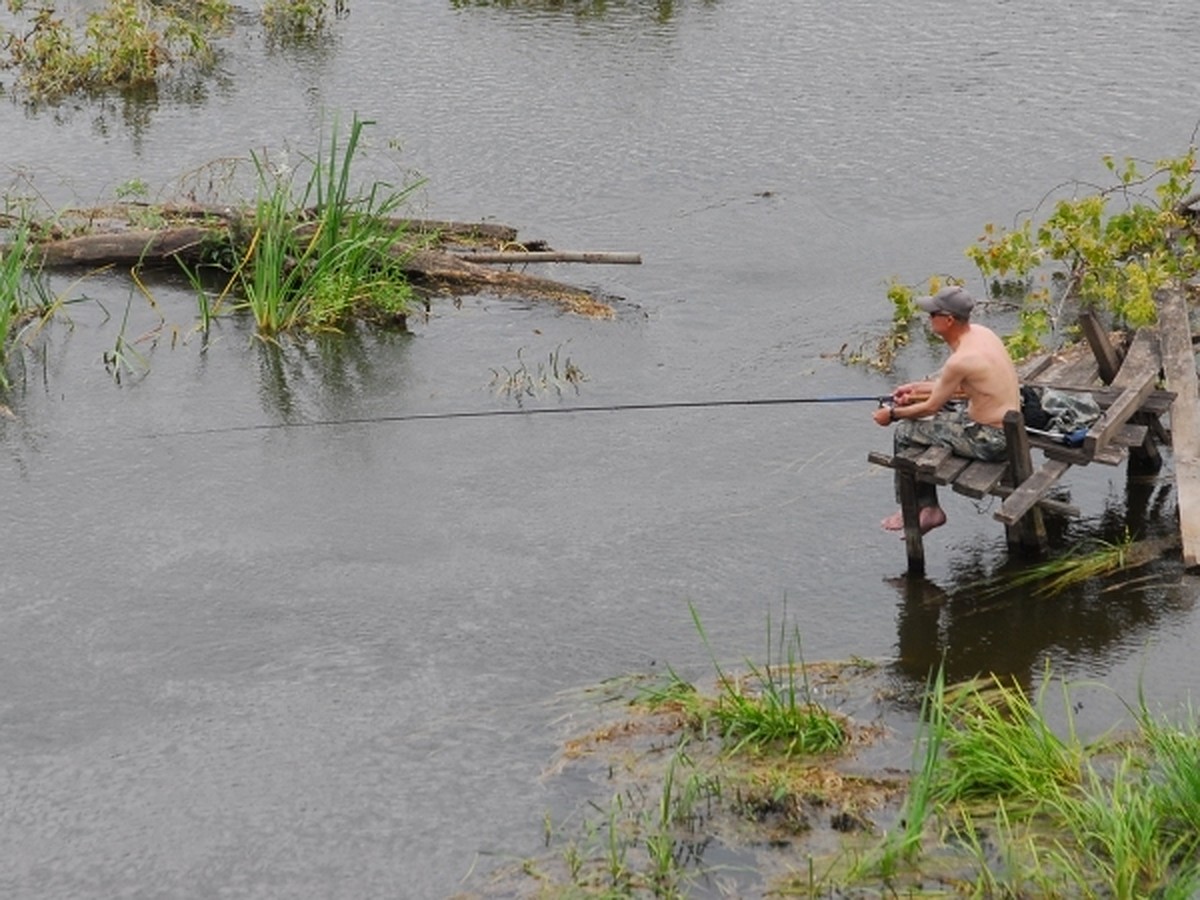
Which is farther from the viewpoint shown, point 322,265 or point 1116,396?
point 322,265

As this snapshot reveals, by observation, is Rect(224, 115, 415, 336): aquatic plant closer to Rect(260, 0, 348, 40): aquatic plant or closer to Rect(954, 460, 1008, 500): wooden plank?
Rect(954, 460, 1008, 500): wooden plank

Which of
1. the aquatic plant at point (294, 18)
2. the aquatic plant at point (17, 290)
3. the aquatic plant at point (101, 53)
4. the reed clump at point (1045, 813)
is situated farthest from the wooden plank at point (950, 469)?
the aquatic plant at point (294, 18)

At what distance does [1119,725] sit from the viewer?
7.95 m

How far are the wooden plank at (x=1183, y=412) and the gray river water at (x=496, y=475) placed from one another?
0.34m

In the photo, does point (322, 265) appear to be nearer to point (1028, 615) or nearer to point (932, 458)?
point (932, 458)

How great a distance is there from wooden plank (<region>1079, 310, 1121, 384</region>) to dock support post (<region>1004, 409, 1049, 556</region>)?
1059 millimetres

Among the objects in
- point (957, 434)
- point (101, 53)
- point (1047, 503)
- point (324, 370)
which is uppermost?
point (101, 53)

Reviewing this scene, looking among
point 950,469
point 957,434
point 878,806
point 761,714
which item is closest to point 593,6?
point 957,434

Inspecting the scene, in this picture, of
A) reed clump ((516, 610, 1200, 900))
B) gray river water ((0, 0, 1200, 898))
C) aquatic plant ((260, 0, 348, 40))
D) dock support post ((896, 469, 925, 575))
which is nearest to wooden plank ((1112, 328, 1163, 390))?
gray river water ((0, 0, 1200, 898))

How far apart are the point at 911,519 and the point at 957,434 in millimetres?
506

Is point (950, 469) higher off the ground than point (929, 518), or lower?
higher

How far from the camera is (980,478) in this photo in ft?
29.5

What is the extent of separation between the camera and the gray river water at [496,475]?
8062 millimetres

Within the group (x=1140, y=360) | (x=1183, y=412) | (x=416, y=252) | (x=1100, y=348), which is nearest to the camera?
(x=1183, y=412)
